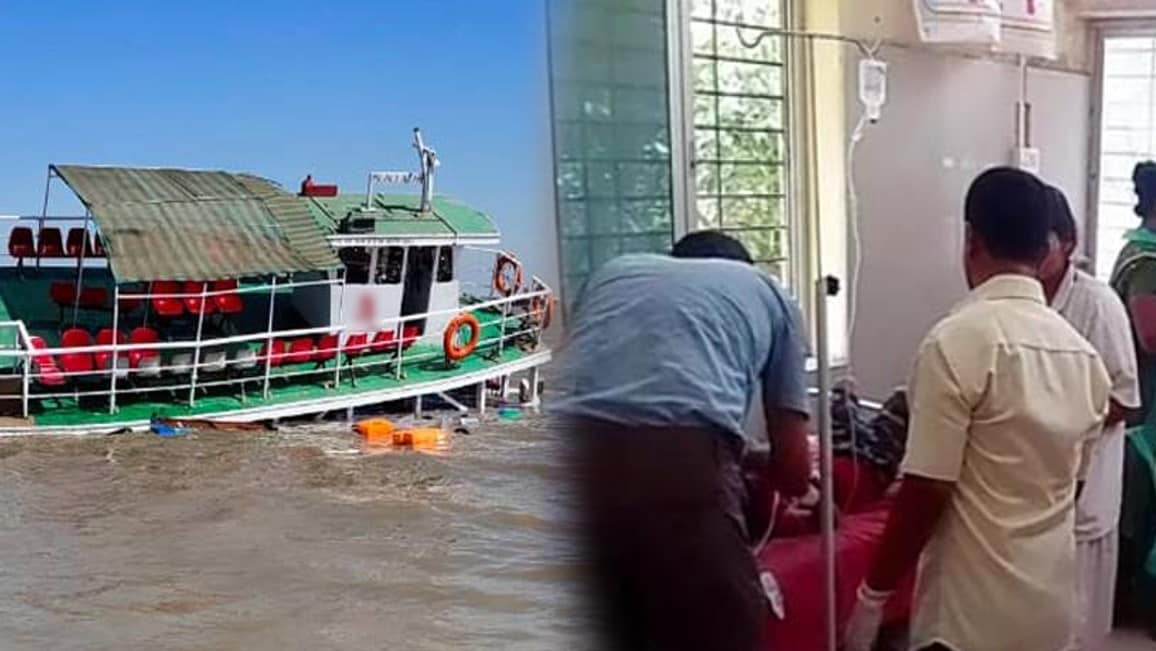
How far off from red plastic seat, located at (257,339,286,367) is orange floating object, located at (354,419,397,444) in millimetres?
323

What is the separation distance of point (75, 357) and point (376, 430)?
898 mm

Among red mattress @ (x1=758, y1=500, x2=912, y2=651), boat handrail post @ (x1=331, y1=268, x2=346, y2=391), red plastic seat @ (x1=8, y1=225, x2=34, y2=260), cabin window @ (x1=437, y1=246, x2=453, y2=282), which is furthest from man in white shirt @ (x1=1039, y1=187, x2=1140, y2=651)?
red plastic seat @ (x1=8, y1=225, x2=34, y2=260)

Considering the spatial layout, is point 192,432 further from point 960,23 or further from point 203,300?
point 960,23

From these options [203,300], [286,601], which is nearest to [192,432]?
[203,300]

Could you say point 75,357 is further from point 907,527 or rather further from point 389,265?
point 907,527

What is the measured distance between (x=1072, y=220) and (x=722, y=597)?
24 cm

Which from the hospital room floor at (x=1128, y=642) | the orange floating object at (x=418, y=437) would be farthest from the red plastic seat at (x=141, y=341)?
the hospital room floor at (x=1128, y=642)

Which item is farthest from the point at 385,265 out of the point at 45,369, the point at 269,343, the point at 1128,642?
the point at 1128,642

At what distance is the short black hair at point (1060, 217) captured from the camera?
46cm

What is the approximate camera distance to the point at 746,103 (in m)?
0.33

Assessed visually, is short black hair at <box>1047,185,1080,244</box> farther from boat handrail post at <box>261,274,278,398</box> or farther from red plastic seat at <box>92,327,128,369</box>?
red plastic seat at <box>92,327,128,369</box>

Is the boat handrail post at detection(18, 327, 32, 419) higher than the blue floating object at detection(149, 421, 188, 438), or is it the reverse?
the boat handrail post at detection(18, 327, 32, 419)

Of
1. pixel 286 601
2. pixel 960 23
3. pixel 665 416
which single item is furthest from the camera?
pixel 286 601

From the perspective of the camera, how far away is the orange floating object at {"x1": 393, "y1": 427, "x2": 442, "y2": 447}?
12.6 ft
